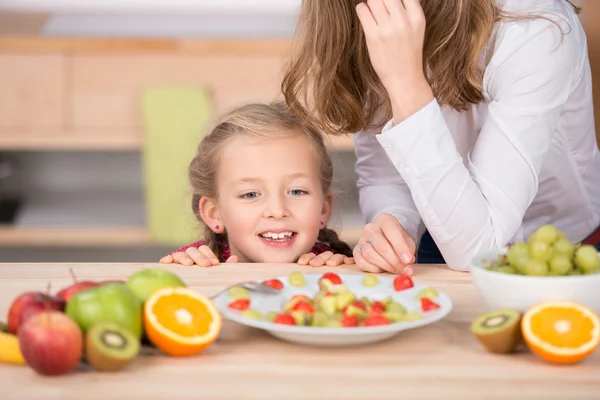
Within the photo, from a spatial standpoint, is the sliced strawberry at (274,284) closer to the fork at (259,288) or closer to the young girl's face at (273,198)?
the fork at (259,288)

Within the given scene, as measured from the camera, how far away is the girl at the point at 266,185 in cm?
168

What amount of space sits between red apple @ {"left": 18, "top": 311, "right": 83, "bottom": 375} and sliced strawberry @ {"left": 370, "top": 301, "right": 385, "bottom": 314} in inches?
12.9

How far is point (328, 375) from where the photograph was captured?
2.81 feet

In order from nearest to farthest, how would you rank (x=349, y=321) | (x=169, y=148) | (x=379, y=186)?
(x=349, y=321), (x=379, y=186), (x=169, y=148)

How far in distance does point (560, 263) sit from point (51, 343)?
1.76 ft

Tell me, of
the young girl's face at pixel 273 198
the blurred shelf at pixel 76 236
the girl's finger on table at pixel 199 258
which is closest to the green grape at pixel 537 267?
the girl's finger on table at pixel 199 258

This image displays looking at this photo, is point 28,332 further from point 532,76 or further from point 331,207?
point 331,207

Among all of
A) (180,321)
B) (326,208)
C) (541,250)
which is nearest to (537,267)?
(541,250)

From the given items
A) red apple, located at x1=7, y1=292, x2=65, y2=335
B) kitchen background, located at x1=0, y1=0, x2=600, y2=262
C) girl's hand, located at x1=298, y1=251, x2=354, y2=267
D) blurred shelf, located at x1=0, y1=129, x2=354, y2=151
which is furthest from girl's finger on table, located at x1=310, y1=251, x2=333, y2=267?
blurred shelf, located at x1=0, y1=129, x2=354, y2=151

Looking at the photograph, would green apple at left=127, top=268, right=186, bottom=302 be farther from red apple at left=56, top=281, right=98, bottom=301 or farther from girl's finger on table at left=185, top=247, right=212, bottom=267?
girl's finger on table at left=185, top=247, right=212, bottom=267

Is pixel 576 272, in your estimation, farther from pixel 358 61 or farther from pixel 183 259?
pixel 358 61

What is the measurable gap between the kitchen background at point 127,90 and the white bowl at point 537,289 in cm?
225

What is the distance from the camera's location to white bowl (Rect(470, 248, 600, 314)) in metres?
0.95

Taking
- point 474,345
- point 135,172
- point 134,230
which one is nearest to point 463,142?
point 474,345
